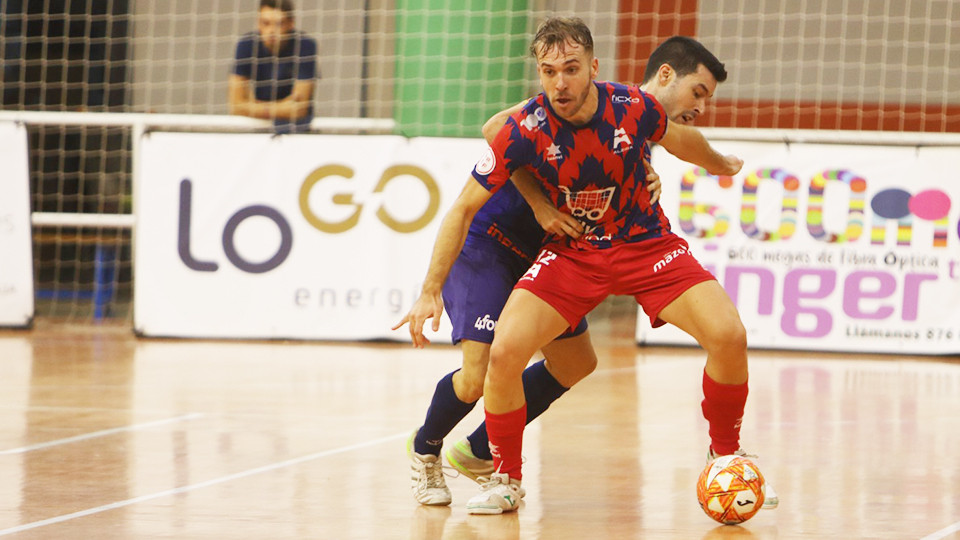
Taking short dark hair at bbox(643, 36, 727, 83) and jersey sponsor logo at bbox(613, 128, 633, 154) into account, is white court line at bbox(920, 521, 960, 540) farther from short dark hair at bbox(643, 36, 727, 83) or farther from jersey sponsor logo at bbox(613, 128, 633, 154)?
short dark hair at bbox(643, 36, 727, 83)

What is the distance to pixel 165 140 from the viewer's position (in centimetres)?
979

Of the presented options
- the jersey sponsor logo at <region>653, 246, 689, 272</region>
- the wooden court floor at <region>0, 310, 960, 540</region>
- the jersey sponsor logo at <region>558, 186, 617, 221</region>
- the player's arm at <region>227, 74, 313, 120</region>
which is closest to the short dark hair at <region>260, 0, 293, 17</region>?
the player's arm at <region>227, 74, 313, 120</region>

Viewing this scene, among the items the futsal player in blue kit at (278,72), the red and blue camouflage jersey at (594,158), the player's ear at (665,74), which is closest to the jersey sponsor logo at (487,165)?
the red and blue camouflage jersey at (594,158)

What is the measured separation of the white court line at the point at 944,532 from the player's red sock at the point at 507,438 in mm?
1304

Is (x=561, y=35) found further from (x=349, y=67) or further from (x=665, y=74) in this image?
(x=349, y=67)

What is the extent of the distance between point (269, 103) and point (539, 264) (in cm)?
599

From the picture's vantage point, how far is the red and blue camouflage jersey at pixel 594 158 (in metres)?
4.41

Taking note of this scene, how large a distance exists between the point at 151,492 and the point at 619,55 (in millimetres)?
8940

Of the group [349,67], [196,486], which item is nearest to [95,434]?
[196,486]

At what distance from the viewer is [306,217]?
31.6 feet

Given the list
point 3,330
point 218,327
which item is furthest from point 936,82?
point 3,330

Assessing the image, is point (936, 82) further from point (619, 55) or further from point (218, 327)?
A: point (218, 327)

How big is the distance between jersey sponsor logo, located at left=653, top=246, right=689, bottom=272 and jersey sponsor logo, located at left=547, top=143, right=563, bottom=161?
0.49m

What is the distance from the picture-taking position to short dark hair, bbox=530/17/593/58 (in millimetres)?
4289
